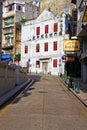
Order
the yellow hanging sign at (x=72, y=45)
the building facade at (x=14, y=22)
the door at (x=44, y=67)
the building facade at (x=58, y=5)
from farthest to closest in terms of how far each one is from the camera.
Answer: the building facade at (x=14, y=22), the building facade at (x=58, y=5), the door at (x=44, y=67), the yellow hanging sign at (x=72, y=45)

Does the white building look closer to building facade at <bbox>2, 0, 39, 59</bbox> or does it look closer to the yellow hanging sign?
building facade at <bbox>2, 0, 39, 59</bbox>

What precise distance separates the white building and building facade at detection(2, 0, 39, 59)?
4284 mm

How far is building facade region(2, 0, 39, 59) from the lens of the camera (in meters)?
74.9

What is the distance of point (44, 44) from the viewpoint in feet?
216

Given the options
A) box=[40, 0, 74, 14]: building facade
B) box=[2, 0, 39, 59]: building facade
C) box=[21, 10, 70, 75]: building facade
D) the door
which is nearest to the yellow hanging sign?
box=[21, 10, 70, 75]: building facade

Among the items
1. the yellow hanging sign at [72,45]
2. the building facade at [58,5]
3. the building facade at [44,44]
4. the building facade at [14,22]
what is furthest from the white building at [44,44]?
the yellow hanging sign at [72,45]

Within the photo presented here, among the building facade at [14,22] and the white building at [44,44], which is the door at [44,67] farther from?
the building facade at [14,22]

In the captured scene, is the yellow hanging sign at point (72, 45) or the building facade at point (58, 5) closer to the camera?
the yellow hanging sign at point (72, 45)

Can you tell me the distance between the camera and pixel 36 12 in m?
80.5

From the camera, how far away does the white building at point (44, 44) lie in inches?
2457

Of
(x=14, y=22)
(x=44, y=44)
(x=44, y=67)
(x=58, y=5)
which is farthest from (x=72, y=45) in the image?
(x=14, y=22)

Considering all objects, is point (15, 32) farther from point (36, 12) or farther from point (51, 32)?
point (51, 32)

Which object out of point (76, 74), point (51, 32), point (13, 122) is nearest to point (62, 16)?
point (51, 32)

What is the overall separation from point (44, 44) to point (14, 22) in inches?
516
